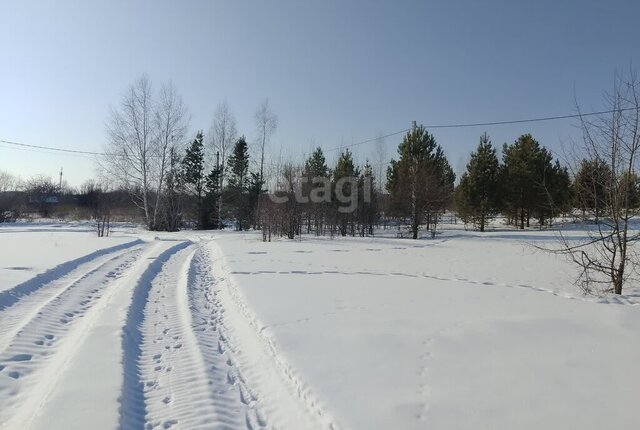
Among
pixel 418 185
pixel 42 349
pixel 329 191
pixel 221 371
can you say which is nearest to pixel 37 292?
pixel 42 349

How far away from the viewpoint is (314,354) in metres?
4.56

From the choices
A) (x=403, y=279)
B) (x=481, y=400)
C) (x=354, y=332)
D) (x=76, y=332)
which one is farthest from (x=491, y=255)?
(x=76, y=332)

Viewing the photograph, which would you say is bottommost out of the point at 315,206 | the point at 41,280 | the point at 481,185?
the point at 41,280

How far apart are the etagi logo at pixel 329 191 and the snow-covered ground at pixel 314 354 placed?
1646 centimetres

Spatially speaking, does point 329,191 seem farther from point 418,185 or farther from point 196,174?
point 196,174

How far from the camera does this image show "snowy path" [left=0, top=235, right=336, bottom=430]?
3.28 meters

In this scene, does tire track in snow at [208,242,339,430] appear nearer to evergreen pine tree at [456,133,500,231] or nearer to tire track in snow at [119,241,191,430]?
tire track in snow at [119,241,191,430]

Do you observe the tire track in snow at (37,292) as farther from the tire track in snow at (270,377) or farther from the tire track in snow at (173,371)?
the tire track in snow at (270,377)

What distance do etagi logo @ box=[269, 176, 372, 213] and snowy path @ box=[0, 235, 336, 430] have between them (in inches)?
690

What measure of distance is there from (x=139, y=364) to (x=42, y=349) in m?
1.30

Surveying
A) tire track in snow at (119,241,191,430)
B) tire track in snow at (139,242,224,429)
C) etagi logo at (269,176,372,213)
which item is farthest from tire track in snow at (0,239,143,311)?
etagi logo at (269,176,372,213)

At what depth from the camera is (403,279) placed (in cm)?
944

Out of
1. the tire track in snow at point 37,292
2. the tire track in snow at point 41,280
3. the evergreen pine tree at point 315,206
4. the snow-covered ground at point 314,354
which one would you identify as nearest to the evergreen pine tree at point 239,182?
the evergreen pine tree at point 315,206

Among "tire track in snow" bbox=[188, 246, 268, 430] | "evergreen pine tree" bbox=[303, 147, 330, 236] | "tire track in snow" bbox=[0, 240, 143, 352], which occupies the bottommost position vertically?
"tire track in snow" bbox=[188, 246, 268, 430]
